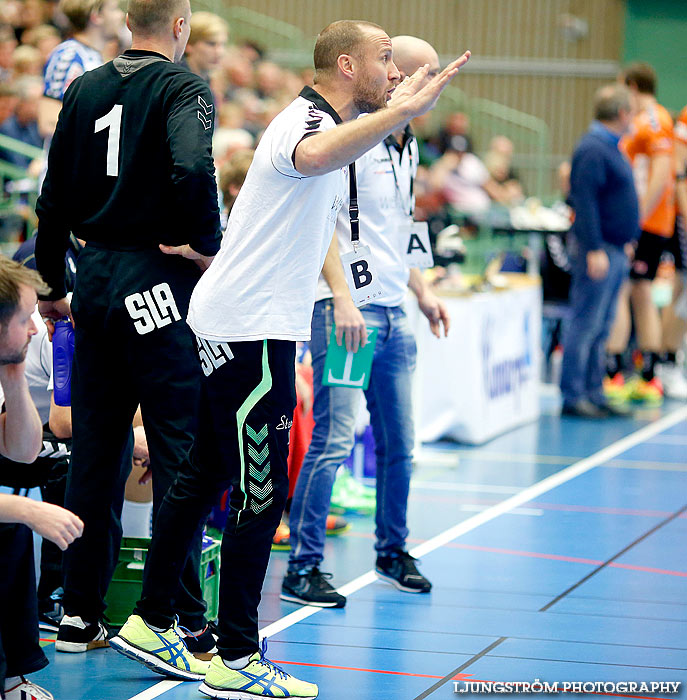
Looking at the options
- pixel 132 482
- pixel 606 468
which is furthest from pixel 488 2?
pixel 132 482

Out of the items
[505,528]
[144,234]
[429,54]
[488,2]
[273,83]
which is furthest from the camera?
[488,2]

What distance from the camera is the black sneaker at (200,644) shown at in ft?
11.5

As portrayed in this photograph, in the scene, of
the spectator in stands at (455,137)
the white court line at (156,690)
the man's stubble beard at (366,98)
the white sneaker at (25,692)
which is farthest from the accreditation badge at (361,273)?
the spectator in stands at (455,137)

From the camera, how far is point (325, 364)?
13.4ft

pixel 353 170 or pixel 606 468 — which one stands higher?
pixel 353 170

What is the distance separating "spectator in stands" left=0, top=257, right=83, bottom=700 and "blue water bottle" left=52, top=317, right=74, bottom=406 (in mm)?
710

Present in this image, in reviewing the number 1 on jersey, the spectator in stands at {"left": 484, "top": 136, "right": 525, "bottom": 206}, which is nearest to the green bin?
the number 1 on jersey

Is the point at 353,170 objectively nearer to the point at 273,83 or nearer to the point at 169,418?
the point at 169,418

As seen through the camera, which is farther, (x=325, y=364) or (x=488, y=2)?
(x=488, y=2)

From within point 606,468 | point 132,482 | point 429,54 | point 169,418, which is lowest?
point 606,468

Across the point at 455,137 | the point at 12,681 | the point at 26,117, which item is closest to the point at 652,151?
the point at 26,117

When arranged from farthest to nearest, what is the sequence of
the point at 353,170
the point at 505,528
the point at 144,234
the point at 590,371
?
the point at 590,371
the point at 505,528
the point at 353,170
the point at 144,234

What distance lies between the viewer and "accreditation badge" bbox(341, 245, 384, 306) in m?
3.72

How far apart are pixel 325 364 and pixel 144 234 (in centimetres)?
98
